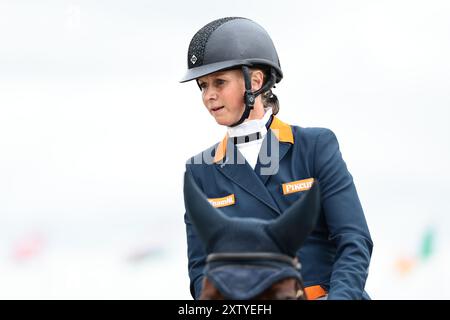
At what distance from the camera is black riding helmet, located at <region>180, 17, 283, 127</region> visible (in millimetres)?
5051

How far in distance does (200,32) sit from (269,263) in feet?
6.19

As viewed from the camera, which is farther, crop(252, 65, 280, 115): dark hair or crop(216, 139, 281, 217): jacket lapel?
crop(252, 65, 280, 115): dark hair

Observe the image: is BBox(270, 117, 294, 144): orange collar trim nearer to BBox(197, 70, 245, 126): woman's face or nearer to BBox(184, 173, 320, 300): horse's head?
BBox(197, 70, 245, 126): woman's face

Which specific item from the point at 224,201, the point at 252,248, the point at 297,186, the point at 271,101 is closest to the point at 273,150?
the point at 297,186

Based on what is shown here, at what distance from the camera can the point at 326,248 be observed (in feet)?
16.0

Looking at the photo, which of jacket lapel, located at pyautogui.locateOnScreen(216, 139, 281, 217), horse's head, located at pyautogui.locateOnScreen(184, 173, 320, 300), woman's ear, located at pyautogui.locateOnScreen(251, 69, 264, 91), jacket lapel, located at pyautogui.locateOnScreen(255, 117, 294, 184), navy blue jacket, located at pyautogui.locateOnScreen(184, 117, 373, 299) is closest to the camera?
horse's head, located at pyautogui.locateOnScreen(184, 173, 320, 300)

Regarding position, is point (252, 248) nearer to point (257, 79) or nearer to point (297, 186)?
point (297, 186)

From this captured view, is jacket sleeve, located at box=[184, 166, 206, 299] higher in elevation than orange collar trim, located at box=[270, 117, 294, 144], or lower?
lower

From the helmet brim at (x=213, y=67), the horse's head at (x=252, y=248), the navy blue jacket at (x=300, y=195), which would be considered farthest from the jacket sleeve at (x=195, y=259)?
the horse's head at (x=252, y=248)

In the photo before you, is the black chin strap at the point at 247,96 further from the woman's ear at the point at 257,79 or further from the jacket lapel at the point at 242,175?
the jacket lapel at the point at 242,175

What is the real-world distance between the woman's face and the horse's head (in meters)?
1.35

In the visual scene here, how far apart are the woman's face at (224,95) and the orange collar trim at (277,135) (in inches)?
7.0

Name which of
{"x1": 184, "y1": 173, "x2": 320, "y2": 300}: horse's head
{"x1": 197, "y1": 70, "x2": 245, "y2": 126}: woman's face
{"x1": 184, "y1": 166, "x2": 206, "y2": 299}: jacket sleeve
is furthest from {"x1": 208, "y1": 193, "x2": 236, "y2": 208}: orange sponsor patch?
{"x1": 184, "y1": 173, "x2": 320, "y2": 300}: horse's head
